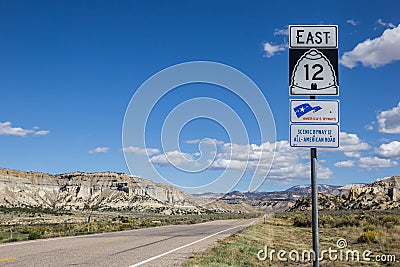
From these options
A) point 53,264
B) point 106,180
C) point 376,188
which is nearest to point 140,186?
point 106,180

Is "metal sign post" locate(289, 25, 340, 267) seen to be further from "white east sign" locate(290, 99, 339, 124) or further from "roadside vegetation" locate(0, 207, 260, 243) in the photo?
"roadside vegetation" locate(0, 207, 260, 243)

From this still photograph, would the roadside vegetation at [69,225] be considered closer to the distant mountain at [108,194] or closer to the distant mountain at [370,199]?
→ the distant mountain at [108,194]

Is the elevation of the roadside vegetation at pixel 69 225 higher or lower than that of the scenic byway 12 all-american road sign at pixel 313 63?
lower

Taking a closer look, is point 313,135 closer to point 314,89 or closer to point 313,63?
point 314,89

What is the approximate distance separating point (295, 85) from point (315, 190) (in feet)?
4.89

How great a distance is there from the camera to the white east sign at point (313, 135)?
6.17m

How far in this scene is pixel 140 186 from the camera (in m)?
137

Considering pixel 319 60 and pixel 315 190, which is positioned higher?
pixel 319 60

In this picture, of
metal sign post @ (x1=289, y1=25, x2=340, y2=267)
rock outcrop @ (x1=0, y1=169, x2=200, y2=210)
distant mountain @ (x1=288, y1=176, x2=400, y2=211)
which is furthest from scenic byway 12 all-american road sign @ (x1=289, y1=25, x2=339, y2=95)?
distant mountain @ (x1=288, y1=176, x2=400, y2=211)

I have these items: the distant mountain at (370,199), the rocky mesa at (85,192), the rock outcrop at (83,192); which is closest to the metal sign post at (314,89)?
the rocky mesa at (85,192)

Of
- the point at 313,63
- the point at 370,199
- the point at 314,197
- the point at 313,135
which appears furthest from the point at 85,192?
the point at 313,63

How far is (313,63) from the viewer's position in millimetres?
6227

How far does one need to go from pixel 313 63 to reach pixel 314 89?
36 cm

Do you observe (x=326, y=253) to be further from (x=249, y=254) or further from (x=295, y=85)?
(x=295, y=85)
